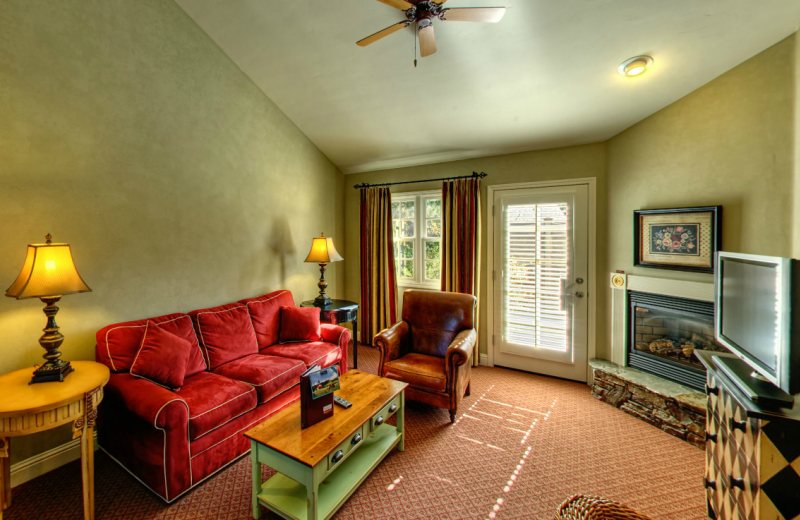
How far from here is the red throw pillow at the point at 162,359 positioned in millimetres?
2037

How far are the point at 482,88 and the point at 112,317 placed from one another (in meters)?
3.34

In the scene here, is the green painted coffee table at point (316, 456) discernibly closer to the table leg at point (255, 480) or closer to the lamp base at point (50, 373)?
the table leg at point (255, 480)

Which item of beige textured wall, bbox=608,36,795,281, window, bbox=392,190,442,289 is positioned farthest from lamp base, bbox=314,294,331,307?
beige textured wall, bbox=608,36,795,281

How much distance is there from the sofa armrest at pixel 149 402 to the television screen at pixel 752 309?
105 inches

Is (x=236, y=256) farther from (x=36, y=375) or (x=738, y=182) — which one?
(x=738, y=182)

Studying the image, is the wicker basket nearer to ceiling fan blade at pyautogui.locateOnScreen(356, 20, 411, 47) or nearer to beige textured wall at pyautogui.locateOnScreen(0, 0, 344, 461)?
ceiling fan blade at pyautogui.locateOnScreen(356, 20, 411, 47)

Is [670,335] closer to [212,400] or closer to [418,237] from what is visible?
[418,237]

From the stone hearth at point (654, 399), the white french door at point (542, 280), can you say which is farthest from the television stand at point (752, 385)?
the white french door at point (542, 280)

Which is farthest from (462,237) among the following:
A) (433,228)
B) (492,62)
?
(492,62)

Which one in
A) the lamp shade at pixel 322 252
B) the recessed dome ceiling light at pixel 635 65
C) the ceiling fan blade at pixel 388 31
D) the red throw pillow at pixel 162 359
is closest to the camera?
the ceiling fan blade at pixel 388 31

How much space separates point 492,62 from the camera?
7.97 ft

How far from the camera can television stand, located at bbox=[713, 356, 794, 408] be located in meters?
1.14

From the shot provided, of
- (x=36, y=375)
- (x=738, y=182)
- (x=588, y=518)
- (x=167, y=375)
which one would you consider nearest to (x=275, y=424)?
(x=167, y=375)

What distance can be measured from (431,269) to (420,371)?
5.76ft
